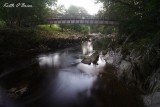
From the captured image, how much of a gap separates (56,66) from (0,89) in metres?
11.1

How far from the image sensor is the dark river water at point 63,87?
1747 centimetres

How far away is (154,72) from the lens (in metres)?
18.0

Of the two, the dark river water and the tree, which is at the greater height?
the tree

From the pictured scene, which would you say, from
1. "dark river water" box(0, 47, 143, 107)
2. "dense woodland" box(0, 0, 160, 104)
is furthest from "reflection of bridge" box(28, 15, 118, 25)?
"dark river water" box(0, 47, 143, 107)

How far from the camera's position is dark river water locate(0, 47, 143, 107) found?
1747cm

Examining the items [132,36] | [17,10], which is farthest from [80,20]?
[132,36]

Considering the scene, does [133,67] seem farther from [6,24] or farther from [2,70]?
[6,24]

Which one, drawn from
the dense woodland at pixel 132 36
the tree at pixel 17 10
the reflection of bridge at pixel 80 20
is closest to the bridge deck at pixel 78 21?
the reflection of bridge at pixel 80 20

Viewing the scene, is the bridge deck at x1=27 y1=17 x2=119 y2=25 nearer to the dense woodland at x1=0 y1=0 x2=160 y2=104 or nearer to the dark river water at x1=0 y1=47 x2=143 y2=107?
the dense woodland at x1=0 y1=0 x2=160 y2=104

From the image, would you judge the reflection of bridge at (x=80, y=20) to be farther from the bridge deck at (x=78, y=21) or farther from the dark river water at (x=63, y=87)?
the dark river water at (x=63, y=87)

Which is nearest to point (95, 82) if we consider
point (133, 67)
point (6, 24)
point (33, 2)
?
point (133, 67)

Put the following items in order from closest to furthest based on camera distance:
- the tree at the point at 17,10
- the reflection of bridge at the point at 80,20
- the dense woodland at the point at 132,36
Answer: the dense woodland at the point at 132,36, the tree at the point at 17,10, the reflection of bridge at the point at 80,20

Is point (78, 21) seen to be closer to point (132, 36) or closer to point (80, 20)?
point (80, 20)

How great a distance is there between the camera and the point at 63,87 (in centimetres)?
2138
